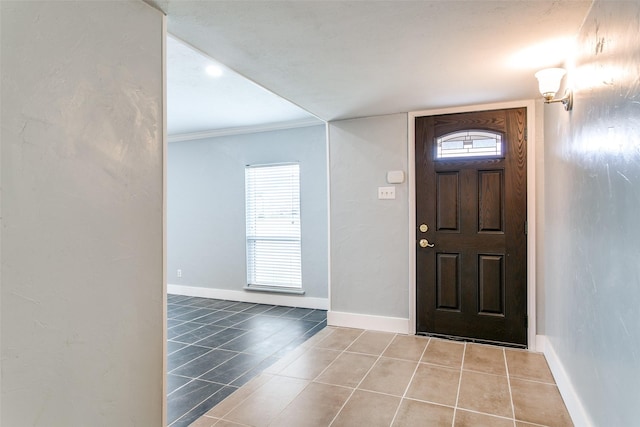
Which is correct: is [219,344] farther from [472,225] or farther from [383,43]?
[383,43]

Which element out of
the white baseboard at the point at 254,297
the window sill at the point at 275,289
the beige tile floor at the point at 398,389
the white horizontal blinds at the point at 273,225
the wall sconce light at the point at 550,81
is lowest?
the beige tile floor at the point at 398,389

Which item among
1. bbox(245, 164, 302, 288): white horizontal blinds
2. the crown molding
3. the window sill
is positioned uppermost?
the crown molding

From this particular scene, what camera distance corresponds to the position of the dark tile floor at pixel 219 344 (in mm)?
2533

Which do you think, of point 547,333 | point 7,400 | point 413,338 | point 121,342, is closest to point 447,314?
point 413,338

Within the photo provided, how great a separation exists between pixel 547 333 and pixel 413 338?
1116mm

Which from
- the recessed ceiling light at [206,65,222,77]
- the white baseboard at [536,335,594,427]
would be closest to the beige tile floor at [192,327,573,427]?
the white baseboard at [536,335,594,427]

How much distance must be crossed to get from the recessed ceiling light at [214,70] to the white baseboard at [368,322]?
8.55ft

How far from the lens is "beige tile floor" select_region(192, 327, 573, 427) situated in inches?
86.9

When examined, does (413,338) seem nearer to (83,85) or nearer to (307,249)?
(307,249)

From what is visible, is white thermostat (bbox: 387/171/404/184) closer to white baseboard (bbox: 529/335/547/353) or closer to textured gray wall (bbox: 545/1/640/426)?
textured gray wall (bbox: 545/1/640/426)

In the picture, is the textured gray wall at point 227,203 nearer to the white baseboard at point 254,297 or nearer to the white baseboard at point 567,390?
the white baseboard at point 254,297

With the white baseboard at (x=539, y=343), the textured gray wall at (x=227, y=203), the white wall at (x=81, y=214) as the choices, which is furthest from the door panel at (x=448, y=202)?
the white wall at (x=81, y=214)

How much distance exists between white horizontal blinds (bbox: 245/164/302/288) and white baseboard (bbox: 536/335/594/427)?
2.92 m

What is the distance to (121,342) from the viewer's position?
1.63 meters
